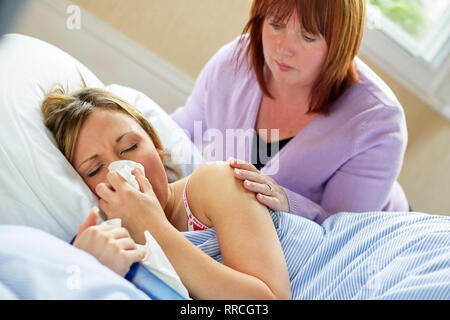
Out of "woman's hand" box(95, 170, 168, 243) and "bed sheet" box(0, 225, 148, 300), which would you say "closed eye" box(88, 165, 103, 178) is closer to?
"woman's hand" box(95, 170, 168, 243)

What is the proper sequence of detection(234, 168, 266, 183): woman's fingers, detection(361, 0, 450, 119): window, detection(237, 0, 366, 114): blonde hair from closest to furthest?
detection(234, 168, 266, 183): woman's fingers, detection(237, 0, 366, 114): blonde hair, detection(361, 0, 450, 119): window

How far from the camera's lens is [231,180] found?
38.6 inches

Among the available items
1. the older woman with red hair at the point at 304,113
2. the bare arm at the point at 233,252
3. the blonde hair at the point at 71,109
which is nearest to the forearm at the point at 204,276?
the bare arm at the point at 233,252

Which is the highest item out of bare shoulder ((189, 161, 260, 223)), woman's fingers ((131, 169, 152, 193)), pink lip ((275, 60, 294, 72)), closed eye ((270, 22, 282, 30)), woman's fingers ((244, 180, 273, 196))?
closed eye ((270, 22, 282, 30))

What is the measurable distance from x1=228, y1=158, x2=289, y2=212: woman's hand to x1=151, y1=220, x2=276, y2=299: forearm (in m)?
0.19

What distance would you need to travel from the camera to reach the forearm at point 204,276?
2.66 feet

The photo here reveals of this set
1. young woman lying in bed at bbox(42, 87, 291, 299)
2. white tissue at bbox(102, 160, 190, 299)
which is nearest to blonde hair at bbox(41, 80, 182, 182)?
young woman lying in bed at bbox(42, 87, 291, 299)

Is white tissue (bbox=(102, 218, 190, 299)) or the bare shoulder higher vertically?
the bare shoulder

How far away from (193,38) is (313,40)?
774mm

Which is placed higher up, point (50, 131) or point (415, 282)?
point (415, 282)

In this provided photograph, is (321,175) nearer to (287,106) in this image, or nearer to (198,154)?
(287,106)

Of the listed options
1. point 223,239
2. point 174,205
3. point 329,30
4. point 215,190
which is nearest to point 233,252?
point 223,239

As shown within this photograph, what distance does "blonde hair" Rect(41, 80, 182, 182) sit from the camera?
40.3 inches

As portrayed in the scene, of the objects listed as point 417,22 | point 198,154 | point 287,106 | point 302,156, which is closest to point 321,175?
point 302,156
